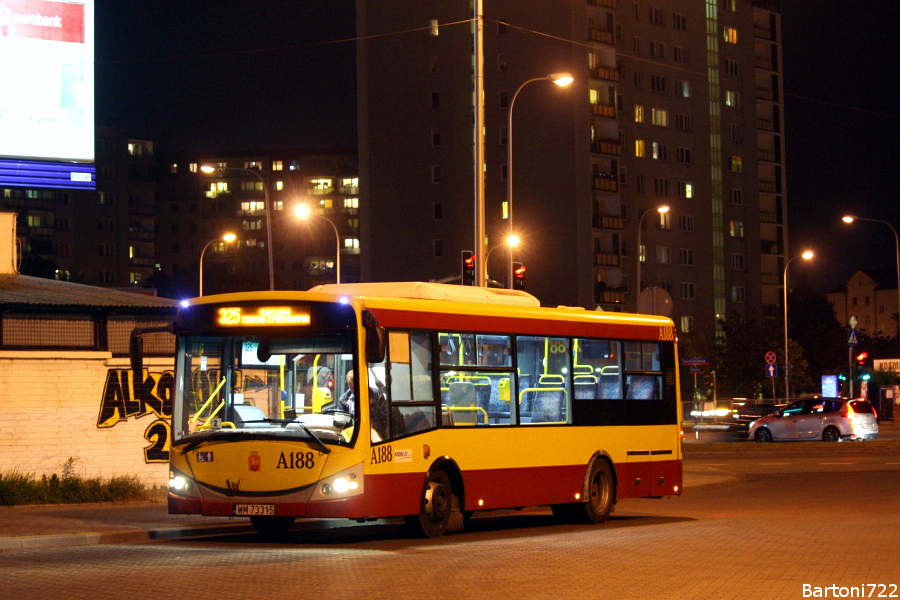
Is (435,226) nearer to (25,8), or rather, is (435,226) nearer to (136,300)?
(25,8)

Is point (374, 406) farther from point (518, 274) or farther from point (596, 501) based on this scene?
point (518, 274)

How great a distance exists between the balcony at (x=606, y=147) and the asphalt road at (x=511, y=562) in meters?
69.0

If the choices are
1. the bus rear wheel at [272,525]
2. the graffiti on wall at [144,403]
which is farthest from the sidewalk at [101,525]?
the graffiti on wall at [144,403]

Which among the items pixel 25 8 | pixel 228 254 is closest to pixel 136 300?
pixel 25 8

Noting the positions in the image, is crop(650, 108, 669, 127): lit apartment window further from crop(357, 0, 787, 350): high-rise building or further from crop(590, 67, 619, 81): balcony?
crop(590, 67, 619, 81): balcony

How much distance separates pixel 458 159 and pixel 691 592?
8052 cm

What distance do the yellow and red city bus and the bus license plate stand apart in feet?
0.04

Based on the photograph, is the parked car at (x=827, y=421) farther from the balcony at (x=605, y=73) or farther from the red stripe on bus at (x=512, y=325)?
the balcony at (x=605, y=73)

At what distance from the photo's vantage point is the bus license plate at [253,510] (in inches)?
565

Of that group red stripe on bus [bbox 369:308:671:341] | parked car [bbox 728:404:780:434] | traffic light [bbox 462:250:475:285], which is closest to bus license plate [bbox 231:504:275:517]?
red stripe on bus [bbox 369:308:671:341]

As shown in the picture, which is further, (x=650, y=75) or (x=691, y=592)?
(x=650, y=75)

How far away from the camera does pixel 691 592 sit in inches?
403

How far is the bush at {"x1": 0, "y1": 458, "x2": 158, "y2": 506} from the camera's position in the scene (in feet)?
62.1

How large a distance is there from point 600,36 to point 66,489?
7314cm
